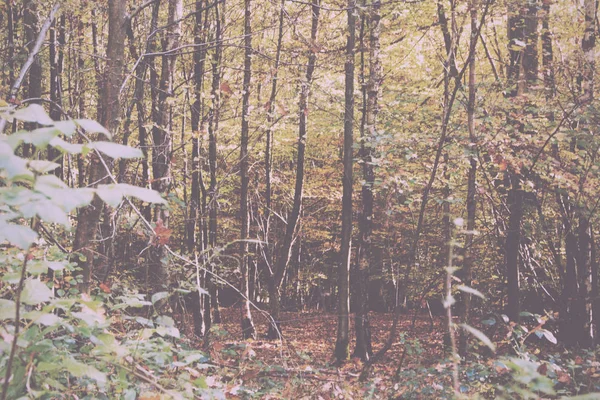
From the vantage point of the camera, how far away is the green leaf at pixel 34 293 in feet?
4.69

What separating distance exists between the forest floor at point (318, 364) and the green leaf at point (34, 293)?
161 centimetres

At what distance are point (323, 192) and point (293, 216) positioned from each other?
3.37 metres

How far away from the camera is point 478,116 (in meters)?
7.02

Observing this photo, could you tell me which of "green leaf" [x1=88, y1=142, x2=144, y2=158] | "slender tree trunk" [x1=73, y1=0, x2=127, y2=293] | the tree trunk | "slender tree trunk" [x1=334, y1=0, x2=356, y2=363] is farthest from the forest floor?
"green leaf" [x1=88, y1=142, x2=144, y2=158]

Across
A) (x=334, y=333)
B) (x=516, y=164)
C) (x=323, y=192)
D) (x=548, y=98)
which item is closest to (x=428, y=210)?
(x=323, y=192)

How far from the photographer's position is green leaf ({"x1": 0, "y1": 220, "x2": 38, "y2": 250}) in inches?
41.6

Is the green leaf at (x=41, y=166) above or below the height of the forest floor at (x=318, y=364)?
above

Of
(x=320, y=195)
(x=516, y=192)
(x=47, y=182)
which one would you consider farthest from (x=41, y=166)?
(x=320, y=195)

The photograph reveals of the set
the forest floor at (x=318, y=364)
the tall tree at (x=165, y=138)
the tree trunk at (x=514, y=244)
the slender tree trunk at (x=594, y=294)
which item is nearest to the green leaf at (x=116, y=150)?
the forest floor at (x=318, y=364)

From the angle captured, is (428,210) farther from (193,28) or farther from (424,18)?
(193,28)

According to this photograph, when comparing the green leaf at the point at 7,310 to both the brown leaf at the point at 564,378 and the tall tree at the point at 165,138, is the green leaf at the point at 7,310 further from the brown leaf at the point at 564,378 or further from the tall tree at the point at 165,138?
the tall tree at the point at 165,138

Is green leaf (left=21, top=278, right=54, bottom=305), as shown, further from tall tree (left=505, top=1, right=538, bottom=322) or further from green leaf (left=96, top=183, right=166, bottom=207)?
tall tree (left=505, top=1, right=538, bottom=322)

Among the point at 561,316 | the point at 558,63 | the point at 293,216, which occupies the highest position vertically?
the point at 558,63

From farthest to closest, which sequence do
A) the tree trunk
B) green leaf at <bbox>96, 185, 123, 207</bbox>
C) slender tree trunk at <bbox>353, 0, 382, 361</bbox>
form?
slender tree trunk at <bbox>353, 0, 382, 361</bbox>, the tree trunk, green leaf at <bbox>96, 185, 123, 207</bbox>
